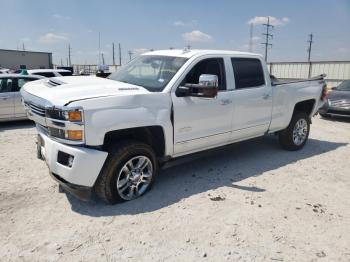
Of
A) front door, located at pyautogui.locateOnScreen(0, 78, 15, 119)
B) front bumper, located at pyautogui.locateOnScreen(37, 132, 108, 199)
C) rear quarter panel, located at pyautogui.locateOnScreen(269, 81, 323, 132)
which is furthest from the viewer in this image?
front door, located at pyautogui.locateOnScreen(0, 78, 15, 119)

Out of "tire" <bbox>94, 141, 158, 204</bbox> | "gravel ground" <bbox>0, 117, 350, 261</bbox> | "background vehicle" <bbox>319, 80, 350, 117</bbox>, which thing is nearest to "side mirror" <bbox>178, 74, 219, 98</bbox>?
"tire" <bbox>94, 141, 158, 204</bbox>

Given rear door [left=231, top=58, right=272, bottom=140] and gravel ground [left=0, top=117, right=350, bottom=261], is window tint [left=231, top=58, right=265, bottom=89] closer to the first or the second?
rear door [left=231, top=58, right=272, bottom=140]

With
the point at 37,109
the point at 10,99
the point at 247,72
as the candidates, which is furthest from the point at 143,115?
the point at 10,99

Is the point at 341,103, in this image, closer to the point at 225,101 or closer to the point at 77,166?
the point at 225,101

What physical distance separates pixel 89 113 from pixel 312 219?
112 inches

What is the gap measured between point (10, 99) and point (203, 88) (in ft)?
21.8

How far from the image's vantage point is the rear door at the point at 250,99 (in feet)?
16.7

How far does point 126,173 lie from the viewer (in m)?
3.98

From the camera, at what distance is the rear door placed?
5094 millimetres

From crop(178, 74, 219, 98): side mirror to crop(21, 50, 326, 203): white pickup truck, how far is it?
0.04 feet

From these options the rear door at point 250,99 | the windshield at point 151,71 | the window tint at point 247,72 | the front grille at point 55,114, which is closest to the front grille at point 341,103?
the rear door at point 250,99

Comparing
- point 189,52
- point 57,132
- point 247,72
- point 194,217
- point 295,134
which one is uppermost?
point 189,52

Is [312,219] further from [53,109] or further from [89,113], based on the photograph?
[53,109]

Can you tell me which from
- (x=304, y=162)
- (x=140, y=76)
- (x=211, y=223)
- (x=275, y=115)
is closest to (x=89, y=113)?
(x=140, y=76)
